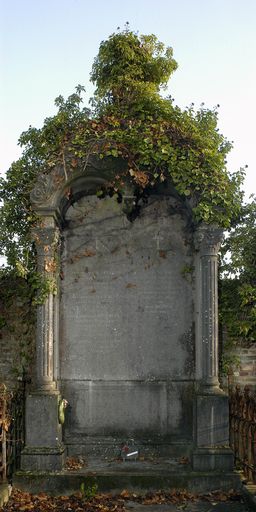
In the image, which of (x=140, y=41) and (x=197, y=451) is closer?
(x=197, y=451)

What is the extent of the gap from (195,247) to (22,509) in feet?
13.6

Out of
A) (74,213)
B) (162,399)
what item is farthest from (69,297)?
(162,399)

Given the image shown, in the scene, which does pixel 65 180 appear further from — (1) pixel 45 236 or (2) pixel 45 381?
(2) pixel 45 381

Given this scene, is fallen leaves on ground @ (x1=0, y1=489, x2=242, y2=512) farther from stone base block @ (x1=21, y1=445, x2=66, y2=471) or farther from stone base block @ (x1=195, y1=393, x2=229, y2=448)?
stone base block @ (x1=195, y1=393, x2=229, y2=448)

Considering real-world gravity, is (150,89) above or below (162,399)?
above

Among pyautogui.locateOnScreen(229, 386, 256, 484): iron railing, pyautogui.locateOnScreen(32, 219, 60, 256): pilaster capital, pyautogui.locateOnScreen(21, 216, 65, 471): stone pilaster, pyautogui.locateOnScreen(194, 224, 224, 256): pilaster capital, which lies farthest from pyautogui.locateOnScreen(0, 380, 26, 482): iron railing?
pyautogui.locateOnScreen(194, 224, 224, 256): pilaster capital

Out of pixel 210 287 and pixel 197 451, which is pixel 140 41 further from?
pixel 197 451

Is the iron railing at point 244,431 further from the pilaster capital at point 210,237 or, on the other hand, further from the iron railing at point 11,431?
the iron railing at point 11,431

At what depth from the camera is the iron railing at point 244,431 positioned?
758 centimetres

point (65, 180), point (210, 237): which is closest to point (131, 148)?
point (65, 180)

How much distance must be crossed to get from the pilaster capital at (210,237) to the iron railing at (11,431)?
128 inches

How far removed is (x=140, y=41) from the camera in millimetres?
10727

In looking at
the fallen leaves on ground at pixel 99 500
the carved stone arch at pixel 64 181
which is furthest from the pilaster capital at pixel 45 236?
the fallen leaves on ground at pixel 99 500

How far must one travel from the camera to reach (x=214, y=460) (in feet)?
27.6
